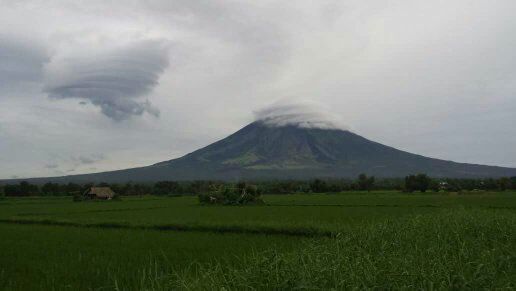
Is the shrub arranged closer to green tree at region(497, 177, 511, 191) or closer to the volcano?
green tree at region(497, 177, 511, 191)

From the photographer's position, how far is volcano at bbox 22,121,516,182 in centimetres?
15325

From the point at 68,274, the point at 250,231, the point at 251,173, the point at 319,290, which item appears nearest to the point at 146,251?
the point at 68,274

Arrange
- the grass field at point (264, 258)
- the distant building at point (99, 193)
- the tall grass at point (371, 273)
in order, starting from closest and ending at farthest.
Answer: the tall grass at point (371, 273), the grass field at point (264, 258), the distant building at point (99, 193)

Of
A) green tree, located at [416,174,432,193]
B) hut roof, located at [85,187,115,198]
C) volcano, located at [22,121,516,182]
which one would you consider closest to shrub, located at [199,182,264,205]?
hut roof, located at [85,187,115,198]

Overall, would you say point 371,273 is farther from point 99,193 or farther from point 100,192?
point 100,192

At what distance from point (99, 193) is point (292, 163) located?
408 feet

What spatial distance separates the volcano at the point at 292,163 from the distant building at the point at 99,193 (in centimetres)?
9014

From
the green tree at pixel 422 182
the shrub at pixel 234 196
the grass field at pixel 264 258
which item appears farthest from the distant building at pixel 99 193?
the green tree at pixel 422 182

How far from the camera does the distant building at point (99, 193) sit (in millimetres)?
52750

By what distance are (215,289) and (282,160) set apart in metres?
173

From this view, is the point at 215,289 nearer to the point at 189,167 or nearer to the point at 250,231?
the point at 250,231

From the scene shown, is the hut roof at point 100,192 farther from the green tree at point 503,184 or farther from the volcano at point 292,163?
the volcano at point 292,163

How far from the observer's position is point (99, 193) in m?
53.5

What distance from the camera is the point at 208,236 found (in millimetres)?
15141
